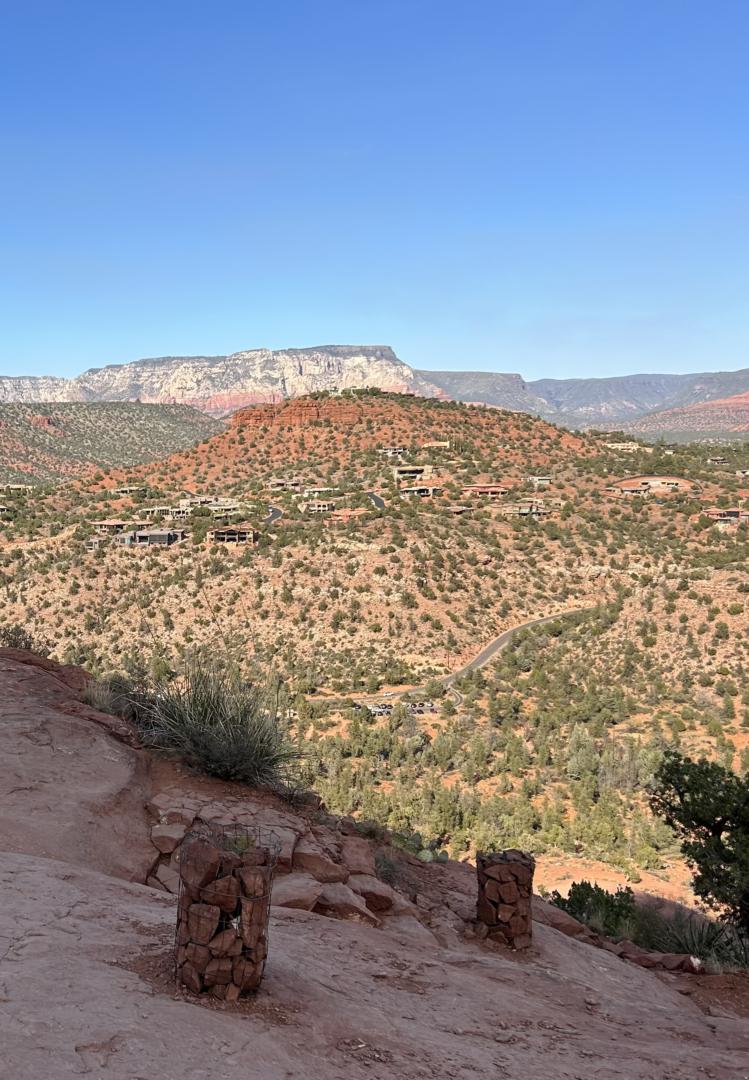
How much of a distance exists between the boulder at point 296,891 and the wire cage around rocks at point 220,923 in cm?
257

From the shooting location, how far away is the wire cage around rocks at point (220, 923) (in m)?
4.75

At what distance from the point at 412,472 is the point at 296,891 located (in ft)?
219

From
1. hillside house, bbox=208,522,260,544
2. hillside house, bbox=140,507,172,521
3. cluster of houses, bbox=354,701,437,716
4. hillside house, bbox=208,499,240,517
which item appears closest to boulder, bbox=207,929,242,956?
cluster of houses, bbox=354,701,437,716

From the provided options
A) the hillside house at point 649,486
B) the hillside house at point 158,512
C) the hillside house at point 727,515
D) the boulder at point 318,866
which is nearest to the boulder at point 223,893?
the boulder at point 318,866

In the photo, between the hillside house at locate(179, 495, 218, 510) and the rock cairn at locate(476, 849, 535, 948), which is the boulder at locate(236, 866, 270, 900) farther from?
Answer: the hillside house at locate(179, 495, 218, 510)

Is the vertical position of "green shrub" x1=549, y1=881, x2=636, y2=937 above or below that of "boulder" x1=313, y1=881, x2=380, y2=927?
below

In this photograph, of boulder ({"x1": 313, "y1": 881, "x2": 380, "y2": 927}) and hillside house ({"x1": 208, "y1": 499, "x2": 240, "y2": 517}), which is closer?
boulder ({"x1": 313, "y1": 881, "x2": 380, "y2": 927})

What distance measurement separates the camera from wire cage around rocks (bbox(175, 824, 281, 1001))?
475cm

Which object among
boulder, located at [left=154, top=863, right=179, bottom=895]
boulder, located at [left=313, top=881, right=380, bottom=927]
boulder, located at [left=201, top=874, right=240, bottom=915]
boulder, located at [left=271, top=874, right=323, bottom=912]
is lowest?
boulder, located at [left=313, top=881, right=380, bottom=927]

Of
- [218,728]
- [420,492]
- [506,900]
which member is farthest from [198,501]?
[506,900]

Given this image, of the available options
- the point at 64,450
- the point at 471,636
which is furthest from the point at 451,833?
the point at 64,450

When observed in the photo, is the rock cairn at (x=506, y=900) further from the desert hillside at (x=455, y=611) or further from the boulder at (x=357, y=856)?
the desert hillside at (x=455, y=611)

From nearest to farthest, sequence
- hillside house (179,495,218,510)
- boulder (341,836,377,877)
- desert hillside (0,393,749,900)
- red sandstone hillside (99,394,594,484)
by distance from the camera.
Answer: boulder (341,836,377,877)
desert hillside (0,393,749,900)
hillside house (179,495,218,510)
red sandstone hillside (99,394,594,484)

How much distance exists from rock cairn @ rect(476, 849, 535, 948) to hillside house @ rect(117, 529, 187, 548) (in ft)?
166
